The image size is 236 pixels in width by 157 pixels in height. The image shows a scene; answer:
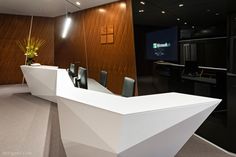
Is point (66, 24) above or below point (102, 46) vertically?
above

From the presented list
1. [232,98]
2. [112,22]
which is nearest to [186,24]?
[232,98]

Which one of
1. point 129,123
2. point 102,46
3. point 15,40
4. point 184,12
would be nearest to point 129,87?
point 129,123

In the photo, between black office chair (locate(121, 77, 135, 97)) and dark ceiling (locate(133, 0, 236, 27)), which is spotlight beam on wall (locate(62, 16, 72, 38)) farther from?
black office chair (locate(121, 77, 135, 97))

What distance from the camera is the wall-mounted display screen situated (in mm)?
4465

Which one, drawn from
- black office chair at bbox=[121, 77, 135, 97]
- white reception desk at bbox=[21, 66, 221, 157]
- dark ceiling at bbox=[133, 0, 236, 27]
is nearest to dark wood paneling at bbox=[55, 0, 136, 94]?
dark ceiling at bbox=[133, 0, 236, 27]

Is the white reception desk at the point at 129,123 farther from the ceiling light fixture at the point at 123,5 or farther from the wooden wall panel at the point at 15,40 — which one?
the wooden wall panel at the point at 15,40

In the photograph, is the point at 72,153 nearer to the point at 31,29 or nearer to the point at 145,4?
the point at 145,4

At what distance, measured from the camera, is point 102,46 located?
313 inches

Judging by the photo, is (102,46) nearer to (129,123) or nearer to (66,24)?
(66,24)

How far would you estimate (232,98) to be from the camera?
3.34 m

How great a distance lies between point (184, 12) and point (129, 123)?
10.4 feet

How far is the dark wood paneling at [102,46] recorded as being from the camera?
6859mm

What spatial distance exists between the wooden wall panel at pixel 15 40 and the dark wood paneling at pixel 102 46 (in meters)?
0.77

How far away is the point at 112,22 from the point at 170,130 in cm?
609
